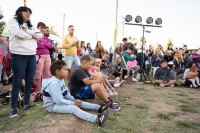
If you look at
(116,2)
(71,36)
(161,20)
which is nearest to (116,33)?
(116,2)

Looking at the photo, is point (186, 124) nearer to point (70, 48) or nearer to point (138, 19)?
point (70, 48)

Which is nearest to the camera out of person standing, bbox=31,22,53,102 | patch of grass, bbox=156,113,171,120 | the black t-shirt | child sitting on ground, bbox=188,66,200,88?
patch of grass, bbox=156,113,171,120

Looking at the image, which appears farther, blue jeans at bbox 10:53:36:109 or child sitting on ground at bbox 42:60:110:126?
blue jeans at bbox 10:53:36:109


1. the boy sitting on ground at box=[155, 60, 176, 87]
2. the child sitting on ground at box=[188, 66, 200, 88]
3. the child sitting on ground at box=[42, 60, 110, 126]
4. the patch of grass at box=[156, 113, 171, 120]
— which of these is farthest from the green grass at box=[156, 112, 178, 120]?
the child sitting on ground at box=[188, 66, 200, 88]

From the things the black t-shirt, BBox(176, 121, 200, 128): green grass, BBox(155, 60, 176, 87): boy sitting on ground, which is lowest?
BBox(176, 121, 200, 128): green grass

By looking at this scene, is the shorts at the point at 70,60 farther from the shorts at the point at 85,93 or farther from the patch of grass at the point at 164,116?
the patch of grass at the point at 164,116

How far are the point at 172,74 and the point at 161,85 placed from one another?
84 centimetres

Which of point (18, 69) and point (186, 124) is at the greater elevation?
point (18, 69)

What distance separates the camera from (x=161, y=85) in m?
6.82

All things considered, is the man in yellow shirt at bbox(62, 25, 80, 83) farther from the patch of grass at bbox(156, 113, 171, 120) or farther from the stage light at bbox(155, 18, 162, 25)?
the stage light at bbox(155, 18, 162, 25)

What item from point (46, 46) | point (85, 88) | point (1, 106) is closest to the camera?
point (85, 88)

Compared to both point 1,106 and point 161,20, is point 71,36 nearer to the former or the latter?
point 1,106

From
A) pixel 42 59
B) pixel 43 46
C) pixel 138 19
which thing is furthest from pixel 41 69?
pixel 138 19

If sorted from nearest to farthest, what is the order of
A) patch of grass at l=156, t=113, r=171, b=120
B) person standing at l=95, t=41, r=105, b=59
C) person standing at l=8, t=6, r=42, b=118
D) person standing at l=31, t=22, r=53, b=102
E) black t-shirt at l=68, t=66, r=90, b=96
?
1. person standing at l=8, t=6, r=42, b=118
2. patch of grass at l=156, t=113, r=171, b=120
3. black t-shirt at l=68, t=66, r=90, b=96
4. person standing at l=31, t=22, r=53, b=102
5. person standing at l=95, t=41, r=105, b=59
